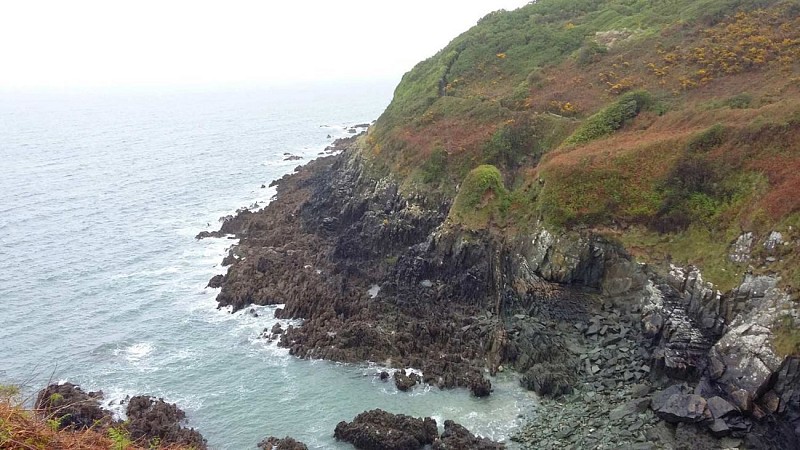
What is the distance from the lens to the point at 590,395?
116 ft

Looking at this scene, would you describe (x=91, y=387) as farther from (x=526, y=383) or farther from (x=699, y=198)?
(x=699, y=198)

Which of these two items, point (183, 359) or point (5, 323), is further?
point (5, 323)

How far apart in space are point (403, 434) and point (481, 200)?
24026 mm

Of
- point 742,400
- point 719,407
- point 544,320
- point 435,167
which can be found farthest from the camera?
point 435,167

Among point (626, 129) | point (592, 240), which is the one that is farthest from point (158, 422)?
point (626, 129)

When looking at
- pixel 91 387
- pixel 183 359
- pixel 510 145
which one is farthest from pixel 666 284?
pixel 91 387

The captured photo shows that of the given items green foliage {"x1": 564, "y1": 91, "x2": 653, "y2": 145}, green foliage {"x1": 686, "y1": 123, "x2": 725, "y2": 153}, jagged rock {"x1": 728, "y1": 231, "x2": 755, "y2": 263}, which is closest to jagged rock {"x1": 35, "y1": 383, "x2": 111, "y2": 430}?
jagged rock {"x1": 728, "y1": 231, "x2": 755, "y2": 263}

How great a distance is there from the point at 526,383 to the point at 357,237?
83.4 feet

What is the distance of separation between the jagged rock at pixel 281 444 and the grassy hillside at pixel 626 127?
2418cm

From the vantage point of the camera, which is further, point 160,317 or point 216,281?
point 216,281

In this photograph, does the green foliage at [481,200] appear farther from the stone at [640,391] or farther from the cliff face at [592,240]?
the stone at [640,391]

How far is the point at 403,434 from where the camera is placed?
33500mm

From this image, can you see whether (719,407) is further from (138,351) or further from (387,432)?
(138,351)

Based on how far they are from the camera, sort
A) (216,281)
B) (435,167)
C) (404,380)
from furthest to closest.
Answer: (435,167)
(216,281)
(404,380)
